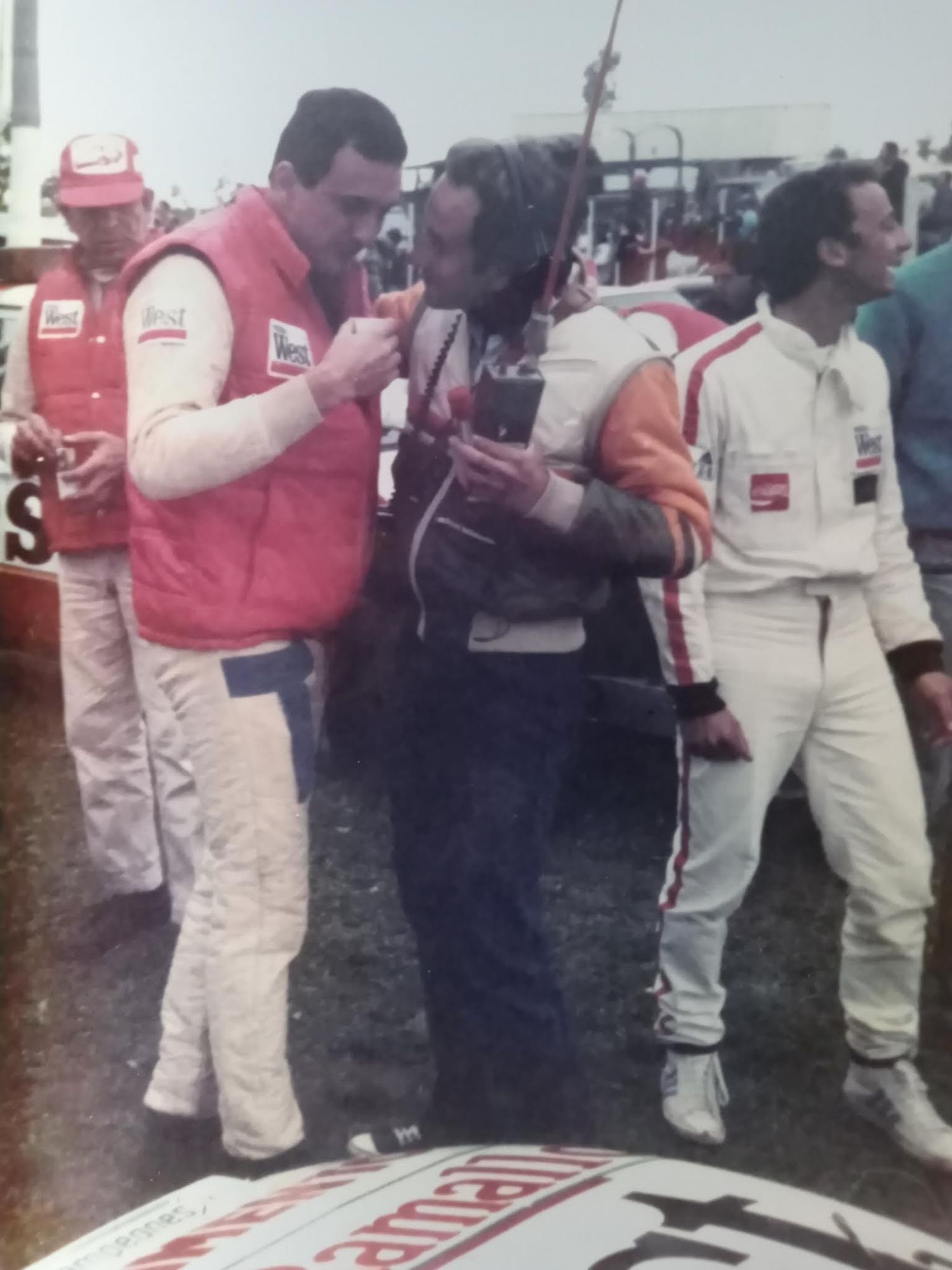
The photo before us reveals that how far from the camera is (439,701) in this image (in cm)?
112

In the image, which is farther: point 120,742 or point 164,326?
point 120,742

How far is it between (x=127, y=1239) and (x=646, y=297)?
2.44ft

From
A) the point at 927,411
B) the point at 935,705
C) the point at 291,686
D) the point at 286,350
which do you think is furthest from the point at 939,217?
the point at 291,686

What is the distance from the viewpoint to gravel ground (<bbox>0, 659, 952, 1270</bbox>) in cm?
114

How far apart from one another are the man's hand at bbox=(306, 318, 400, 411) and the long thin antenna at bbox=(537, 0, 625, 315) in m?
0.11

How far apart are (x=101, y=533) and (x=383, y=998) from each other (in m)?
0.45

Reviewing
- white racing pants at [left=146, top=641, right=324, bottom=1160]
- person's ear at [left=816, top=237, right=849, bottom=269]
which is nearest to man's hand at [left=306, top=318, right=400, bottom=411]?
white racing pants at [left=146, top=641, right=324, bottom=1160]

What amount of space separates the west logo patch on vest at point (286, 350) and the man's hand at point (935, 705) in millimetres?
533

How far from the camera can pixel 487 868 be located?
1.13 meters

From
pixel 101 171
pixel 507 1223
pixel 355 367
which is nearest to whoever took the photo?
pixel 507 1223

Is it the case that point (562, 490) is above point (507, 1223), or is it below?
above

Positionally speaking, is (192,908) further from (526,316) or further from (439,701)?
(526,316)

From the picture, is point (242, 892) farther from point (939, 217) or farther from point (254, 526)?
point (939, 217)

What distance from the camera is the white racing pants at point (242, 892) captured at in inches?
42.5
